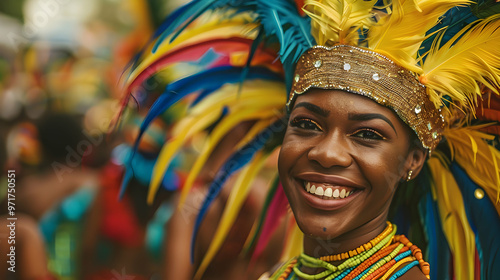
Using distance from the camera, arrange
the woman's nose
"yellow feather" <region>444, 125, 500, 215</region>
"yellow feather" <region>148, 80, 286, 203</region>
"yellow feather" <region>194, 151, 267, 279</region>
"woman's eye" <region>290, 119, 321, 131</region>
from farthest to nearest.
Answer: "yellow feather" <region>194, 151, 267, 279</region> → "yellow feather" <region>148, 80, 286, 203</region> → "yellow feather" <region>444, 125, 500, 215</region> → "woman's eye" <region>290, 119, 321, 131</region> → the woman's nose

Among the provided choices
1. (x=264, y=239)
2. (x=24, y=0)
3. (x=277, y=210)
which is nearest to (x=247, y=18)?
(x=277, y=210)

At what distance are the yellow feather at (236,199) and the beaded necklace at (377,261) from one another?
0.59 m

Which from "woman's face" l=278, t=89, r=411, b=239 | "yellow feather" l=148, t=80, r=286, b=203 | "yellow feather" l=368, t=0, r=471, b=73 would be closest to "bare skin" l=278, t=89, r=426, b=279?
"woman's face" l=278, t=89, r=411, b=239

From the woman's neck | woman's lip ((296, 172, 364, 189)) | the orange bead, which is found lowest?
the orange bead

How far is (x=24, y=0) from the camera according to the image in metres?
2.28

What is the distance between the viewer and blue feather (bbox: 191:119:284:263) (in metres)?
1.96

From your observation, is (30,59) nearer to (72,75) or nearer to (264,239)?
(72,75)

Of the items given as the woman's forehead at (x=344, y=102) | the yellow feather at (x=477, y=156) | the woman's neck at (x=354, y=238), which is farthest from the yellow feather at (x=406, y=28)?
the woman's neck at (x=354, y=238)

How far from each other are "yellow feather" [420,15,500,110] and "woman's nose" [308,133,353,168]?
0.34 metres

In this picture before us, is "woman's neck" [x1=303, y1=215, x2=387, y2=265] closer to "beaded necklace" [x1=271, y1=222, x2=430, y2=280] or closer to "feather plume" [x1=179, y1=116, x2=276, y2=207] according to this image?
"beaded necklace" [x1=271, y1=222, x2=430, y2=280]

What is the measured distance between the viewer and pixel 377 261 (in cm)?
145

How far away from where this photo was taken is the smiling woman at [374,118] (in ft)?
4.50

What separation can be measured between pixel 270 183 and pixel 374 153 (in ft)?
2.65

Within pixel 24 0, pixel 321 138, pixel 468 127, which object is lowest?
pixel 321 138
